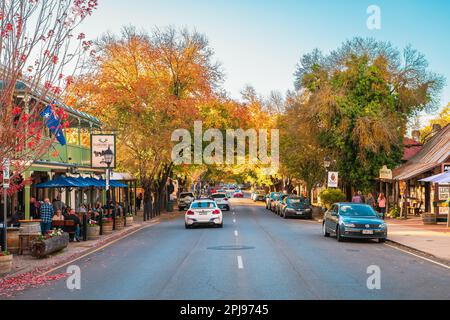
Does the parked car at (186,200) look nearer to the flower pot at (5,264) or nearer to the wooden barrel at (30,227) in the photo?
the wooden barrel at (30,227)

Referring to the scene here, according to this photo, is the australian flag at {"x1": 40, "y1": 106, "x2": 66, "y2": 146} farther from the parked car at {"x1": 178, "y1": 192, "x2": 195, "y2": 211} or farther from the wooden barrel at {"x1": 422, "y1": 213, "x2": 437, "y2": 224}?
the parked car at {"x1": 178, "y1": 192, "x2": 195, "y2": 211}

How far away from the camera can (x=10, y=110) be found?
13.6m

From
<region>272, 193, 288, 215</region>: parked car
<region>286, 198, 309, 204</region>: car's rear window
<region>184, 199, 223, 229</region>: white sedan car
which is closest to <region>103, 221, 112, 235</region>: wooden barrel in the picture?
<region>184, 199, 223, 229</region>: white sedan car

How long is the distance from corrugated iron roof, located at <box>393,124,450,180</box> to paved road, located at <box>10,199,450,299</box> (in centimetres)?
1596

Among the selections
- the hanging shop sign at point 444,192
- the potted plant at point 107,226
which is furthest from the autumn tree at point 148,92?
the hanging shop sign at point 444,192

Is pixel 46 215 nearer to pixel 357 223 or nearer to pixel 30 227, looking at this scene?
pixel 30 227

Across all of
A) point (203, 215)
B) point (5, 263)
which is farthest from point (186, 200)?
point (5, 263)

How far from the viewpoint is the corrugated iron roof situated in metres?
36.9

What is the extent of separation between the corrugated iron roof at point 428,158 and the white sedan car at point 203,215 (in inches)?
547

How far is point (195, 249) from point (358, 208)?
741 centimetres

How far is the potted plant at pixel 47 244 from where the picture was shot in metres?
17.9
